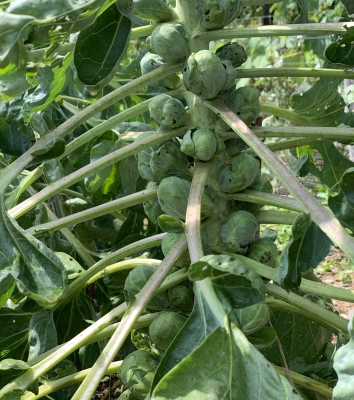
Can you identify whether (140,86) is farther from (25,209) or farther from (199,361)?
(199,361)

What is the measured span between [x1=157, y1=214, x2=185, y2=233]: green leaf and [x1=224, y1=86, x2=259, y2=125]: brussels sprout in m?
0.32

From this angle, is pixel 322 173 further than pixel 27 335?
Yes

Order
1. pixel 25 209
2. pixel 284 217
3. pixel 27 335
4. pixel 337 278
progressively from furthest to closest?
pixel 337 278 < pixel 27 335 < pixel 284 217 < pixel 25 209

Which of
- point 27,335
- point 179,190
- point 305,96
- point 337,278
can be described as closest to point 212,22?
point 179,190

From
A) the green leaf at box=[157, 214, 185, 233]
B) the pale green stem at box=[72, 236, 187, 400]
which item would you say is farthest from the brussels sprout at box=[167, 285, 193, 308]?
the green leaf at box=[157, 214, 185, 233]

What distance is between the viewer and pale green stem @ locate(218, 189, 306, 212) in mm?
1110

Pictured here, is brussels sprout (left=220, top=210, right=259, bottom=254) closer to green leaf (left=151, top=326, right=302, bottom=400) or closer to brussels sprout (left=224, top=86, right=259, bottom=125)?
brussels sprout (left=224, top=86, right=259, bottom=125)

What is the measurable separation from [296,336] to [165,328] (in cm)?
68

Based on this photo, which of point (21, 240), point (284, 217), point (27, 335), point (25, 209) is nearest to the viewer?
point (21, 240)

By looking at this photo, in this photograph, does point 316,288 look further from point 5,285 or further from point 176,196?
point 5,285

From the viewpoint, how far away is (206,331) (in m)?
0.98

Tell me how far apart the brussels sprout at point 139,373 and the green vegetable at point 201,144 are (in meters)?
0.50

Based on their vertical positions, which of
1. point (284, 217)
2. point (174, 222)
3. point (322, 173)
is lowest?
point (322, 173)

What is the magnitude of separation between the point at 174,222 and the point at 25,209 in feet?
1.12
